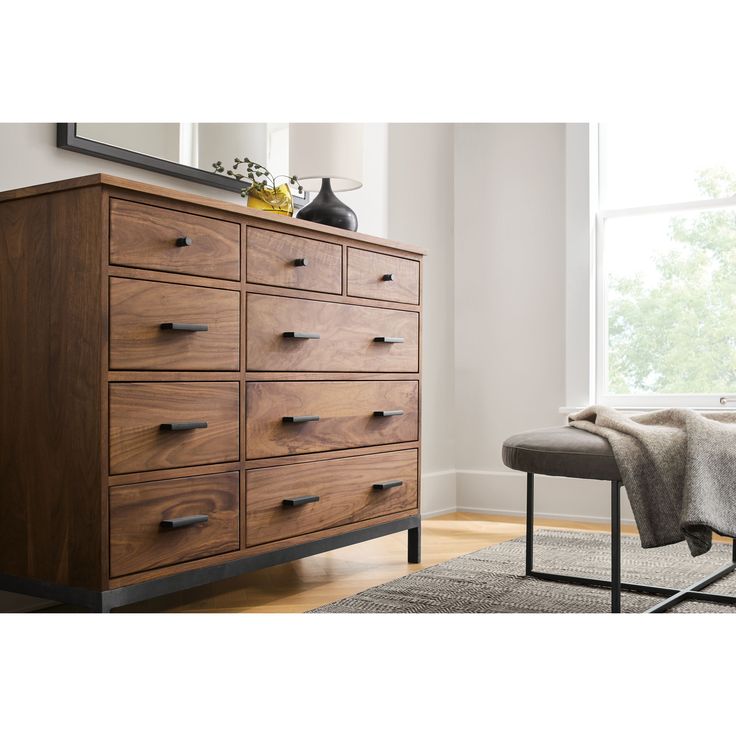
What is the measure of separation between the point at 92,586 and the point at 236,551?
0.48 meters

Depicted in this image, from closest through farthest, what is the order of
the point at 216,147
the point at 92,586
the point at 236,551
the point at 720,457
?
the point at 92,586 → the point at 720,457 → the point at 236,551 → the point at 216,147

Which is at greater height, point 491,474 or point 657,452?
point 657,452

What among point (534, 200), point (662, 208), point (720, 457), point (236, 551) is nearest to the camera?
point (720, 457)

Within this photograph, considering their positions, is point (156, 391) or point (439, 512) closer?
point (156, 391)

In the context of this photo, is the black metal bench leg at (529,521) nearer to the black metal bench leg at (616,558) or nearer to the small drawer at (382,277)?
the black metal bench leg at (616,558)

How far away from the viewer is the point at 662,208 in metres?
4.34

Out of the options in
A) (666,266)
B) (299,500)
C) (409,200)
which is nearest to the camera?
(299,500)

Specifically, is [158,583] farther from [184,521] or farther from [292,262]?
[292,262]

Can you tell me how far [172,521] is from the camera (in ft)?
7.34

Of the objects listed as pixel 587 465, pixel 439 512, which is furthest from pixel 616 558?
pixel 439 512

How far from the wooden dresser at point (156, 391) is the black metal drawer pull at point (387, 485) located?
0.77 feet

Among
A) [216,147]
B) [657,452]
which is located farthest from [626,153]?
[657,452]

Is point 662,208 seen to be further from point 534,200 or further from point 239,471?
point 239,471

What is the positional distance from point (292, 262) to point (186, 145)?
74 centimetres
